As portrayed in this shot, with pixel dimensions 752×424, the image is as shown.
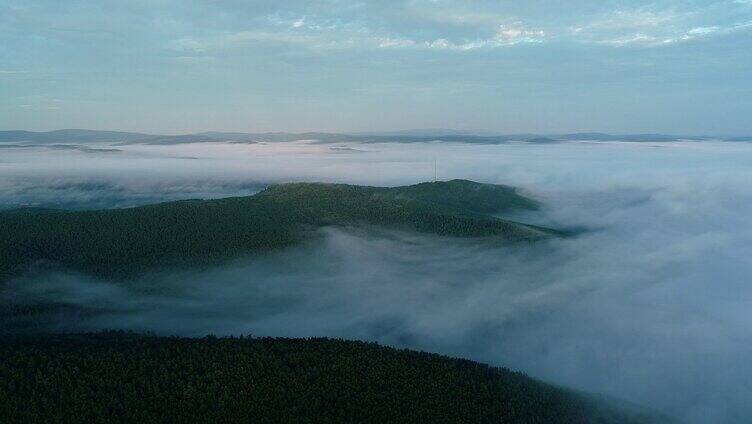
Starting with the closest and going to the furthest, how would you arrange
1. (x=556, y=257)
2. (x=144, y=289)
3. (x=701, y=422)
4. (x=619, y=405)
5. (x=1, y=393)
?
(x=1, y=393), (x=619, y=405), (x=701, y=422), (x=144, y=289), (x=556, y=257)

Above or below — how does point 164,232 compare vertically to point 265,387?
above

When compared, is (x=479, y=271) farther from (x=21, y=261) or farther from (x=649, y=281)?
(x=21, y=261)

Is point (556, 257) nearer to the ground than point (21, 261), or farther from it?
nearer to the ground

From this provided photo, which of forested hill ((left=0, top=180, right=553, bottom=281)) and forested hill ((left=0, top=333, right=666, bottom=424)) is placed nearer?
forested hill ((left=0, top=333, right=666, bottom=424))

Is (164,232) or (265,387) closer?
(265,387)

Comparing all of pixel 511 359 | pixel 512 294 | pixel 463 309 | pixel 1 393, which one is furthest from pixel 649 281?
pixel 1 393

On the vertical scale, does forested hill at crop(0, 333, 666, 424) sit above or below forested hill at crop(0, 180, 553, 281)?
below

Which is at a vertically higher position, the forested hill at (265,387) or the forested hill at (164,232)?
the forested hill at (164,232)

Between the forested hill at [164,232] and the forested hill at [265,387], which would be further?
the forested hill at [164,232]
